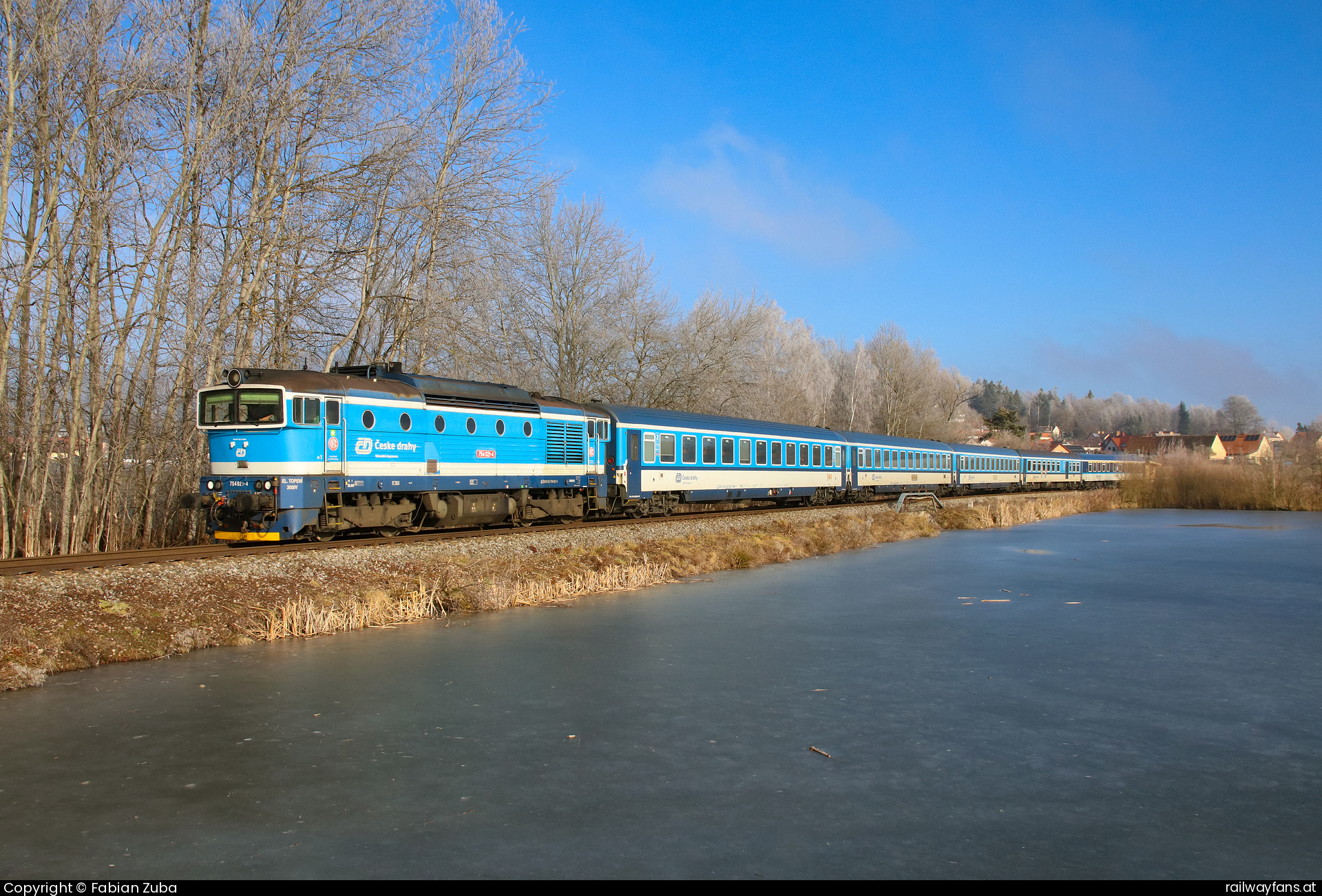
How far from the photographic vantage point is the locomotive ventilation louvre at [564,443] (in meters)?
22.1

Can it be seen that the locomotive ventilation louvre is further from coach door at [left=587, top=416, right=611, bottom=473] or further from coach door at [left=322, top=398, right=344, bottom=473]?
coach door at [left=322, top=398, right=344, bottom=473]

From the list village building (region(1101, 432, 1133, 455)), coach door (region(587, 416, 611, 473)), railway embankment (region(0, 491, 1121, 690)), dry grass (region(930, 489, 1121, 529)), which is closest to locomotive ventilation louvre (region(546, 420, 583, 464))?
coach door (region(587, 416, 611, 473))

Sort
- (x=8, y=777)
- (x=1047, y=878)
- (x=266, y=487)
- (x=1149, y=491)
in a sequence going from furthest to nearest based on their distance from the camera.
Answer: (x=1149, y=491), (x=266, y=487), (x=8, y=777), (x=1047, y=878)

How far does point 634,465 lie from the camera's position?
2555 centimetres

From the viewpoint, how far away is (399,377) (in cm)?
1852

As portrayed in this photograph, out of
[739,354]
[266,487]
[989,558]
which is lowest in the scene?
[989,558]

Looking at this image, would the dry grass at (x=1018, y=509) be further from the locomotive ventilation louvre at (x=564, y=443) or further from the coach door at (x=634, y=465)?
the locomotive ventilation louvre at (x=564, y=443)

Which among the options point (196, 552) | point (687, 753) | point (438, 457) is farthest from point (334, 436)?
point (687, 753)

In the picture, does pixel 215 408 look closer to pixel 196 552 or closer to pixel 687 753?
pixel 196 552

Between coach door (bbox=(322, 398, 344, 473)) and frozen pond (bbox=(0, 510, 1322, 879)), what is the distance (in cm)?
470

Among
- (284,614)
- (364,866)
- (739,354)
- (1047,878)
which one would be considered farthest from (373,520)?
(739,354)

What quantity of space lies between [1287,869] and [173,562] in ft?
42.8

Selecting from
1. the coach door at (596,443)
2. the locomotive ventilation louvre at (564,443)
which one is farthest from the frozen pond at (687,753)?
the coach door at (596,443)

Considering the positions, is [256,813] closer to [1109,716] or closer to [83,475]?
[1109,716]
